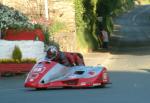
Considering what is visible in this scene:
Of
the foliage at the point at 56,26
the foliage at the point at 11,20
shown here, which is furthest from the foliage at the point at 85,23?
the foliage at the point at 11,20

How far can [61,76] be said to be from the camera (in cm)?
1898

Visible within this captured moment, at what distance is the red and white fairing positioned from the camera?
1877 centimetres

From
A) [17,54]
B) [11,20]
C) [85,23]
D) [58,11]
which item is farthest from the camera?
[85,23]

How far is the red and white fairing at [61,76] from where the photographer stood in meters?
18.8

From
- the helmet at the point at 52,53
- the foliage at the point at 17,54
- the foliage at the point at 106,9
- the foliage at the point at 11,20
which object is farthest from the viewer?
the foliage at the point at 106,9

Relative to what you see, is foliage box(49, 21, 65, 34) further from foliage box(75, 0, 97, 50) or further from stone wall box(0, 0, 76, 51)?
foliage box(75, 0, 97, 50)

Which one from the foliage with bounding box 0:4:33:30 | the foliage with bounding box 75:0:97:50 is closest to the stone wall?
the foliage with bounding box 75:0:97:50

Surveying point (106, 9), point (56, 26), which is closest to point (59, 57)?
point (56, 26)

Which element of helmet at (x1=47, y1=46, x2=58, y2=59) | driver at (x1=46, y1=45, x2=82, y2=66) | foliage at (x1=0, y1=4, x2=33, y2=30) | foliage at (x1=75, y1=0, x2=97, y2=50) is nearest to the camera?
helmet at (x1=47, y1=46, x2=58, y2=59)

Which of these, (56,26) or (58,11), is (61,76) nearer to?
(56,26)

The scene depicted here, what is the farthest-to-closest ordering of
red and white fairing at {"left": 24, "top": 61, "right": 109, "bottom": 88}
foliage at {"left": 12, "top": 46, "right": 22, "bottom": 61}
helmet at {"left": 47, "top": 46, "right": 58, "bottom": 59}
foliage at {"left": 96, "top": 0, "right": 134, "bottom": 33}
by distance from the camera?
foliage at {"left": 96, "top": 0, "right": 134, "bottom": 33}
foliage at {"left": 12, "top": 46, "right": 22, "bottom": 61}
helmet at {"left": 47, "top": 46, "right": 58, "bottom": 59}
red and white fairing at {"left": 24, "top": 61, "right": 109, "bottom": 88}

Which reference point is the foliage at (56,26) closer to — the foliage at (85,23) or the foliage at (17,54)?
the foliage at (85,23)

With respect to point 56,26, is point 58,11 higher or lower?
higher

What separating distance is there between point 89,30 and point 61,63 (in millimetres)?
26262
